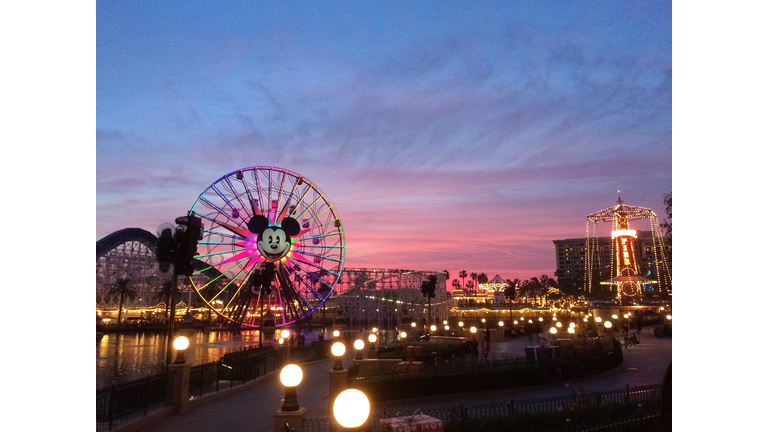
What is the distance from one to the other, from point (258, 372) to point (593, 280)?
132788mm

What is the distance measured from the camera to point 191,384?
51.5ft

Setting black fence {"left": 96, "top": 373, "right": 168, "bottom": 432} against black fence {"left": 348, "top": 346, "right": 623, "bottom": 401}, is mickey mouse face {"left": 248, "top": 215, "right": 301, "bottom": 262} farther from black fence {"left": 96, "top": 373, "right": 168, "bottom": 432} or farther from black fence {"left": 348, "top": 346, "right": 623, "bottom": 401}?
black fence {"left": 96, "top": 373, "right": 168, "bottom": 432}

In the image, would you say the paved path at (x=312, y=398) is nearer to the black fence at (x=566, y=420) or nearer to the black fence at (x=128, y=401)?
the black fence at (x=128, y=401)

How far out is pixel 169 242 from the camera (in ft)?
49.9

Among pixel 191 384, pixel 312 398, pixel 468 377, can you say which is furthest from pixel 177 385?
pixel 468 377

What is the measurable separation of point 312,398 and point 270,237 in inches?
479

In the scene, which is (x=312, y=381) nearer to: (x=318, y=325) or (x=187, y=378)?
(x=187, y=378)

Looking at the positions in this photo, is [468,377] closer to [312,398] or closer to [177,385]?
[312,398]

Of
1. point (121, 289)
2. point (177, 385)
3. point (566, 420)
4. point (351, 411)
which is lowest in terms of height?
point (121, 289)

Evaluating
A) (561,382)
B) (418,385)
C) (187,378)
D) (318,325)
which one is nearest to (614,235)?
(318,325)

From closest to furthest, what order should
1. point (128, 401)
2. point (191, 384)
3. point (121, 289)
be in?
point (128, 401) → point (191, 384) → point (121, 289)

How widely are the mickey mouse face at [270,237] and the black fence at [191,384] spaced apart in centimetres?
496

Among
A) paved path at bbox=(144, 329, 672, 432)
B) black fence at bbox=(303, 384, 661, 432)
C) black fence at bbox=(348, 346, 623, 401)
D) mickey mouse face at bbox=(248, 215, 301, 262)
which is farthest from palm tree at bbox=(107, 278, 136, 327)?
black fence at bbox=(303, 384, 661, 432)

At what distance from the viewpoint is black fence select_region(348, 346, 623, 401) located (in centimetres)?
1497
